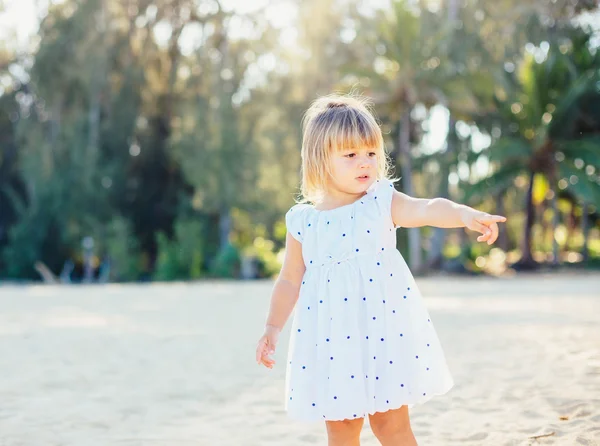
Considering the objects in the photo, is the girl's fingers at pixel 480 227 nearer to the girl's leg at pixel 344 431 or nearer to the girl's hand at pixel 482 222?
the girl's hand at pixel 482 222

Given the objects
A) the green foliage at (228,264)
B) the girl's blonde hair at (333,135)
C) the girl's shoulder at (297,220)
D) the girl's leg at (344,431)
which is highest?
the girl's blonde hair at (333,135)

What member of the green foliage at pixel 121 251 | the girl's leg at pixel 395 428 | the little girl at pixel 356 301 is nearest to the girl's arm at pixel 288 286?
the little girl at pixel 356 301

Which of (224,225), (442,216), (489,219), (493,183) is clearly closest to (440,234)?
(493,183)

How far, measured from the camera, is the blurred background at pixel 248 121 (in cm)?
2441

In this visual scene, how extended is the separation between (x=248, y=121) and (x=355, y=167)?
25533 millimetres

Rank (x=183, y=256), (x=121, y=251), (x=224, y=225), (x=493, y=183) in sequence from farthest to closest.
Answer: (x=224, y=225), (x=121, y=251), (x=183, y=256), (x=493, y=183)

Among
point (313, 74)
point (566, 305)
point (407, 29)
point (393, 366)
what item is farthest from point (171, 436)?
point (313, 74)

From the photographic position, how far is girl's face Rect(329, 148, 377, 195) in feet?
8.75

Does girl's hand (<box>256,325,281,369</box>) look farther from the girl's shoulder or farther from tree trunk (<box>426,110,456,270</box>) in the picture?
tree trunk (<box>426,110,456,270</box>)

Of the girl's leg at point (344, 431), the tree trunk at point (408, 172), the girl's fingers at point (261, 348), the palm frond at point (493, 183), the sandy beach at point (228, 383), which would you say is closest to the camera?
the girl's leg at point (344, 431)

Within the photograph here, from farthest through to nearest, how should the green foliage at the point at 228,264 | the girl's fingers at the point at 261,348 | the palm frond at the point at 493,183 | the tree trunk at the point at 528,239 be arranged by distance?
the tree trunk at the point at 528,239
the green foliage at the point at 228,264
the palm frond at the point at 493,183
the girl's fingers at the point at 261,348

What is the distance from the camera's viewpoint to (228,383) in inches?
216

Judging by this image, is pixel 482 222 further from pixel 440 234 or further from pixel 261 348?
pixel 440 234

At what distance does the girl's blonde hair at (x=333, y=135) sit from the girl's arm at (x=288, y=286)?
236 mm
